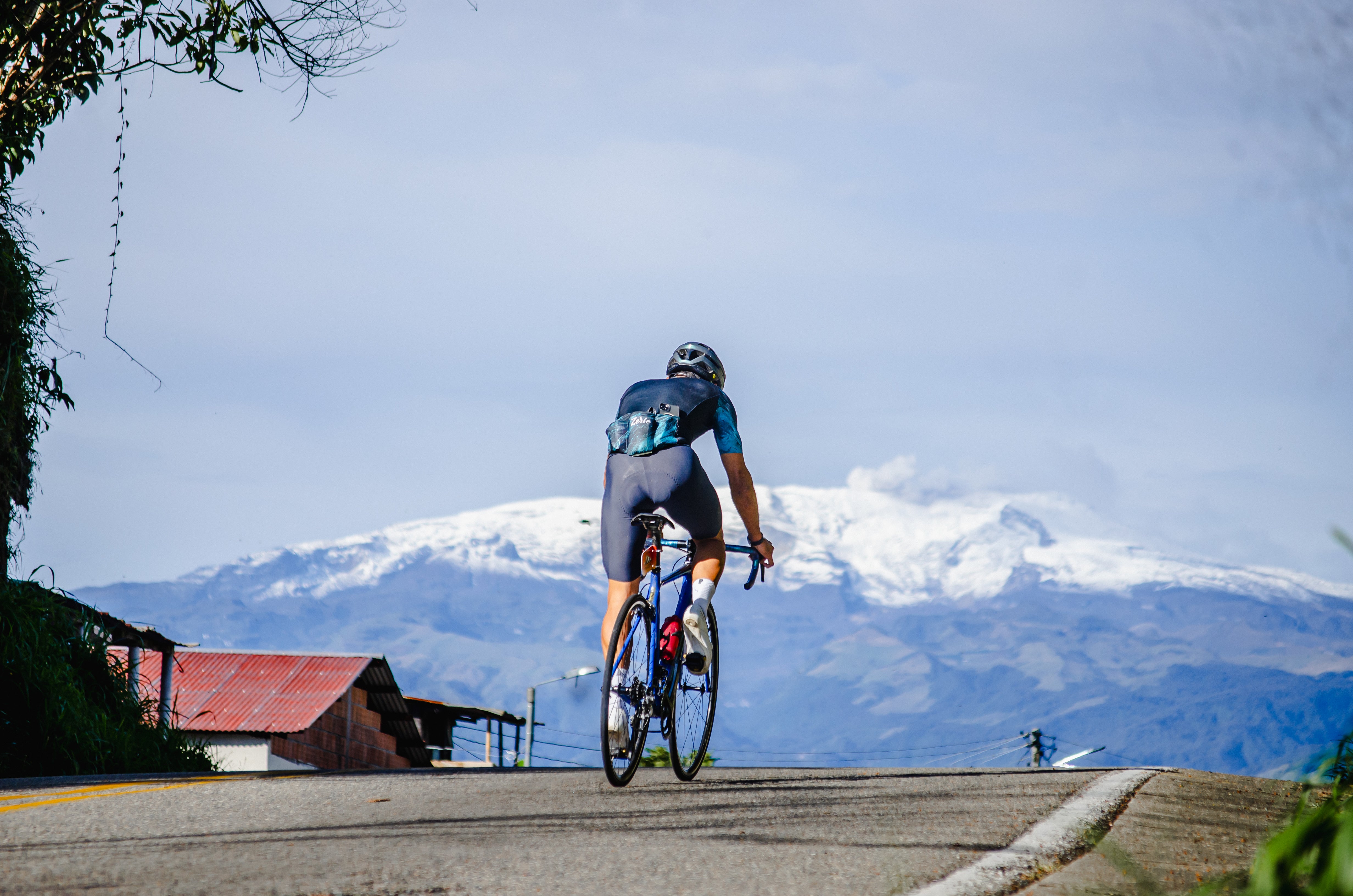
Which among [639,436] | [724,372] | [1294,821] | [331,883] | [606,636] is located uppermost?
[724,372]

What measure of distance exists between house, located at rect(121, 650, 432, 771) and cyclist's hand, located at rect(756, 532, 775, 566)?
3073 centimetres

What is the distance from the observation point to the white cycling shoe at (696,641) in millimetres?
6297

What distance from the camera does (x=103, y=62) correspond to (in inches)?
472

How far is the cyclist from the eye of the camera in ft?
20.7

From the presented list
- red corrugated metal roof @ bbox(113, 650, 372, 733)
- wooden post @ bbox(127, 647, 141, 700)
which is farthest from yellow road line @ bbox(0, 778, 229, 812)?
red corrugated metal roof @ bbox(113, 650, 372, 733)

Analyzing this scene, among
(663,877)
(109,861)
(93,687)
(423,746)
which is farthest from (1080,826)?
(423,746)

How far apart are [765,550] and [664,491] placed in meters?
0.94

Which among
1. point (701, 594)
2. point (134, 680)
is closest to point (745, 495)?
point (701, 594)

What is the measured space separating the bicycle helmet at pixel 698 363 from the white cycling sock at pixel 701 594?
3.50ft

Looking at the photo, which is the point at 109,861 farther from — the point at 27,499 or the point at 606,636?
the point at 27,499

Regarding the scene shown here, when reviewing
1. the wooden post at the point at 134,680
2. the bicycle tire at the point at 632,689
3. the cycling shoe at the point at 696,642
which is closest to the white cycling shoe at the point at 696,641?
the cycling shoe at the point at 696,642

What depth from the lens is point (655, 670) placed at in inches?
243

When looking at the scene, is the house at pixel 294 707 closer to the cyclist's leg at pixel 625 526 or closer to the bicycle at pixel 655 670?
the bicycle at pixel 655 670

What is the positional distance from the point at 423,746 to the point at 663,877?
148 feet
